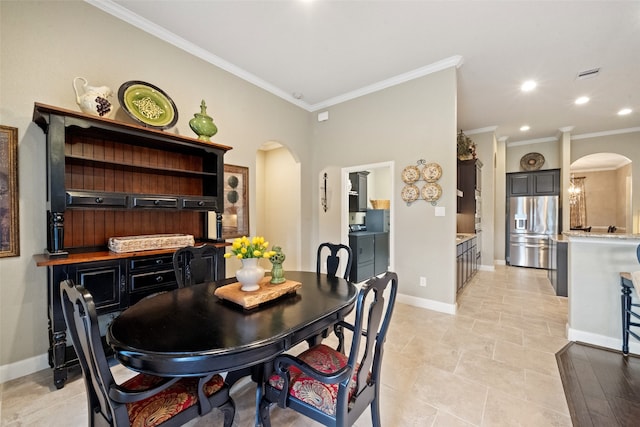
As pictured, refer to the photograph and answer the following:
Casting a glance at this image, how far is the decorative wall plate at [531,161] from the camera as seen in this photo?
6352mm

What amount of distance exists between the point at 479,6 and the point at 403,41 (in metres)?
0.73

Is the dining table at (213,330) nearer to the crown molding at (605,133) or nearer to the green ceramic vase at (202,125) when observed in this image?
the green ceramic vase at (202,125)

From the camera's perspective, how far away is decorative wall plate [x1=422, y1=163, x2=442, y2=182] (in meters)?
3.35

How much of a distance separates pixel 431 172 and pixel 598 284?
1945 mm

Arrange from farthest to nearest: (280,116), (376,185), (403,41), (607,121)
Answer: (376,185) < (607,121) < (280,116) < (403,41)

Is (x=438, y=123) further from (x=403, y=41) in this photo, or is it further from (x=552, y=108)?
(x=552, y=108)

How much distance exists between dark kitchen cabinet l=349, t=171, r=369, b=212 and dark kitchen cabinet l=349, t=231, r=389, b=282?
1.90 feet

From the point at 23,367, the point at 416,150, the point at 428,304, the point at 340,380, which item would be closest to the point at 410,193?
the point at 416,150

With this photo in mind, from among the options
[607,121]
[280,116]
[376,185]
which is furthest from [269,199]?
[607,121]

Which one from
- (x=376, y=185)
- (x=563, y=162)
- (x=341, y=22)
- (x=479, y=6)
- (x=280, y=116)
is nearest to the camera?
(x=479, y=6)

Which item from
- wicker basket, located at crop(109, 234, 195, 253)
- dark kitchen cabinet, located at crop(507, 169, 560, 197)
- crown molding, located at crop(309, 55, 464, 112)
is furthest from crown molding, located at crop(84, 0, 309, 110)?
dark kitchen cabinet, located at crop(507, 169, 560, 197)

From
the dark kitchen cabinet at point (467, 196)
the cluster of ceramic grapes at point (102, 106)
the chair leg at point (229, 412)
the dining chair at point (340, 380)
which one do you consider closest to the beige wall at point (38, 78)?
the cluster of ceramic grapes at point (102, 106)

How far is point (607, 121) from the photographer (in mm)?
5137

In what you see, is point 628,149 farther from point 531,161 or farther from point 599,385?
point 599,385
